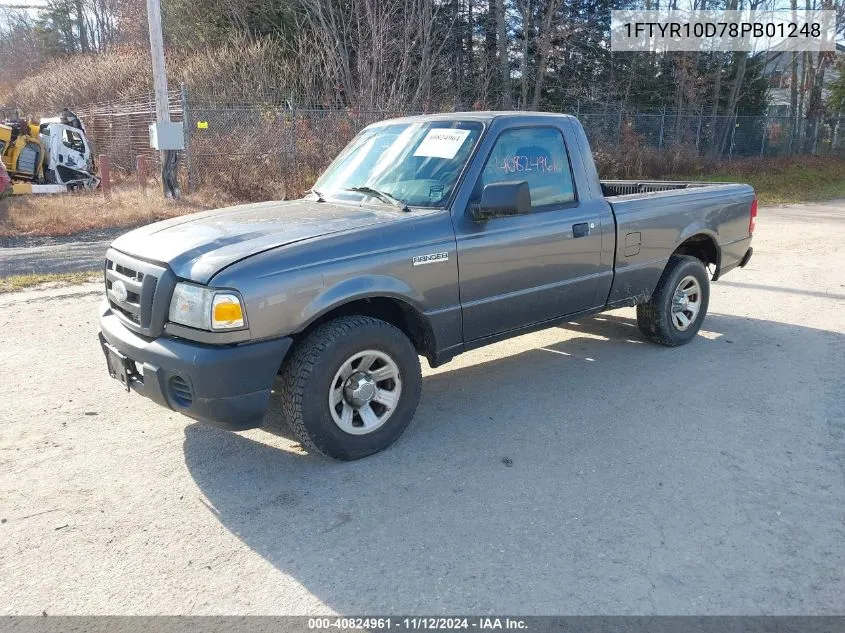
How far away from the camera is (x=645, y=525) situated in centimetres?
332

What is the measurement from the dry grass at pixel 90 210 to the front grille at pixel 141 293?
32.6ft

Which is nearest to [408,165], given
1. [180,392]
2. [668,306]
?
[180,392]

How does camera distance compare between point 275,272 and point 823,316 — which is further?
point 823,316

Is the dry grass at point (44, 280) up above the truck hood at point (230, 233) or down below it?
below

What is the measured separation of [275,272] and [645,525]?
2240mm

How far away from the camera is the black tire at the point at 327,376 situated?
3660 mm

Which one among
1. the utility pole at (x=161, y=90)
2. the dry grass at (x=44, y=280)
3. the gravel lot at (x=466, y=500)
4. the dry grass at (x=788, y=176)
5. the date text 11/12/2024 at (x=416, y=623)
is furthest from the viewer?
the dry grass at (x=788, y=176)

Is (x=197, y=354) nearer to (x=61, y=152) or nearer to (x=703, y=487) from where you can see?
(x=703, y=487)

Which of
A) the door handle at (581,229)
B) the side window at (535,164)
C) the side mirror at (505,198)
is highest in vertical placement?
the side window at (535,164)

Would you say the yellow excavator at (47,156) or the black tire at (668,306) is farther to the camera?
the yellow excavator at (47,156)

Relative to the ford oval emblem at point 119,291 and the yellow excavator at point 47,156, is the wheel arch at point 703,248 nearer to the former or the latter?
the ford oval emblem at point 119,291

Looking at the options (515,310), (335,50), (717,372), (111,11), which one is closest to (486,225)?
(515,310)

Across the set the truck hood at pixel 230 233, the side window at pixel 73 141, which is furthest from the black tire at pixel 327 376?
the side window at pixel 73 141

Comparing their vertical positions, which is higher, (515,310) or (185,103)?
(185,103)
